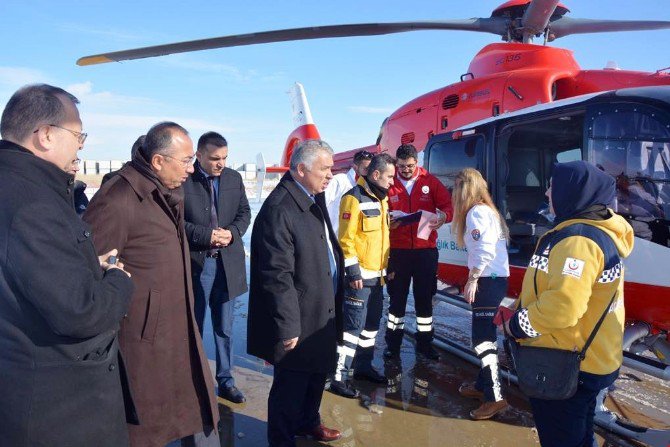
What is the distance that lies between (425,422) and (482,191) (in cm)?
168

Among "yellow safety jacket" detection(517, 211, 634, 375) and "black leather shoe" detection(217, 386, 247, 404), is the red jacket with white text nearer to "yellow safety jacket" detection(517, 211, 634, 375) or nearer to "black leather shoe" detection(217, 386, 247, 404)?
"black leather shoe" detection(217, 386, 247, 404)

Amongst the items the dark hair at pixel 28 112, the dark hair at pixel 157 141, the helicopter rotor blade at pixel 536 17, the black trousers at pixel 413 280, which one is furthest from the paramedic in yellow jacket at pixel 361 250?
the helicopter rotor blade at pixel 536 17

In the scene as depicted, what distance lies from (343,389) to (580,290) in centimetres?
228

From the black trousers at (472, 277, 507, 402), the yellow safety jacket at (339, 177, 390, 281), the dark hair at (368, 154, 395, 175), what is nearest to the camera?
→ the black trousers at (472, 277, 507, 402)

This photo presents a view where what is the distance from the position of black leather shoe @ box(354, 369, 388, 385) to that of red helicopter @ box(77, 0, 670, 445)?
1401 millimetres

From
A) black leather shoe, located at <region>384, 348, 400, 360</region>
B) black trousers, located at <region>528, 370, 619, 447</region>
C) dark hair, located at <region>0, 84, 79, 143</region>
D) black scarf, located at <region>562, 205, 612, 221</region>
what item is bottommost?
black leather shoe, located at <region>384, 348, 400, 360</region>

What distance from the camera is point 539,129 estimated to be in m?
5.02

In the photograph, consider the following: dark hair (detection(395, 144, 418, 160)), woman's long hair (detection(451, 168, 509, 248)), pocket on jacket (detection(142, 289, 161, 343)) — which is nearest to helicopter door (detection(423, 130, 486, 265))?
dark hair (detection(395, 144, 418, 160))

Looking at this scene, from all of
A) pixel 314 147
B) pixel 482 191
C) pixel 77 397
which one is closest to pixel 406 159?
pixel 482 191

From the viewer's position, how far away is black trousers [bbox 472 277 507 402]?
327 centimetres

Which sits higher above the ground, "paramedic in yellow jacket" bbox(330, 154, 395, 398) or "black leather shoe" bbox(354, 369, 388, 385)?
"paramedic in yellow jacket" bbox(330, 154, 395, 398)

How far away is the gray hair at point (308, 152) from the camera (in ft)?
8.53

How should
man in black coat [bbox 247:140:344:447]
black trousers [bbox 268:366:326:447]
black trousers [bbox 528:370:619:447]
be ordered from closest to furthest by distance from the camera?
1. black trousers [bbox 528:370:619:447]
2. man in black coat [bbox 247:140:344:447]
3. black trousers [bbox 268:366:326:447]

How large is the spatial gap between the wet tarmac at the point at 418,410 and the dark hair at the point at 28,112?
2.24 meters
